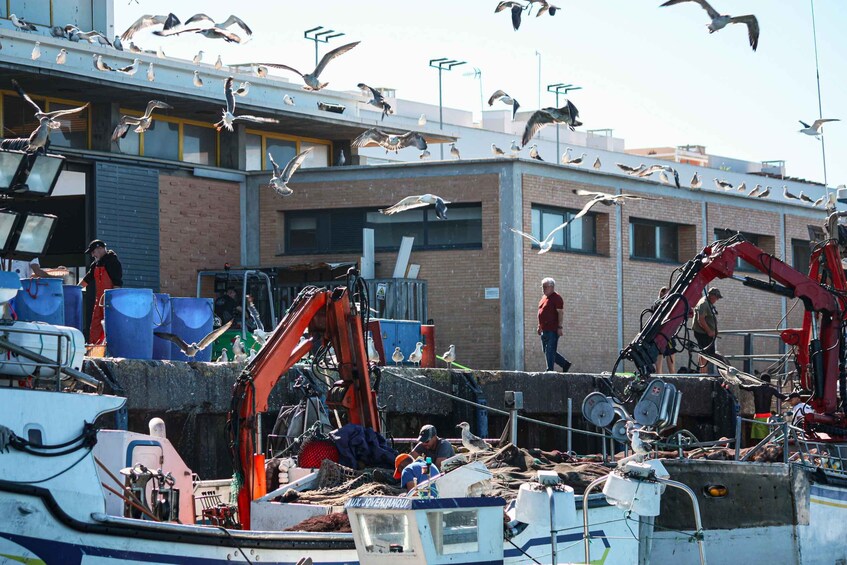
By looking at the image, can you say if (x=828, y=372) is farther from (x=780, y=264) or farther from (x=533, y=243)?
(x=533, y=243)

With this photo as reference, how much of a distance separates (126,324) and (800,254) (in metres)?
25.4

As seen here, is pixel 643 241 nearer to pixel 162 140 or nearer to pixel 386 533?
pixel 162 140

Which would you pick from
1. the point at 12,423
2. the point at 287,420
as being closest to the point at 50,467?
the point at 12,423

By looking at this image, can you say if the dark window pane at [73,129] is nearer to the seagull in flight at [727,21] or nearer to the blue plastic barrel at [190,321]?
the blue plastic barrel at [190,321]

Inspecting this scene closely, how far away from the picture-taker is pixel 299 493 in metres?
14.4

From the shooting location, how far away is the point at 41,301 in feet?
58.7

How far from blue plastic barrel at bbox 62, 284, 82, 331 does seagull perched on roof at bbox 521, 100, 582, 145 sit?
9.60m

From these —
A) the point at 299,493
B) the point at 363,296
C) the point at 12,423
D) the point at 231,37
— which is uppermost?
the point at 231,37

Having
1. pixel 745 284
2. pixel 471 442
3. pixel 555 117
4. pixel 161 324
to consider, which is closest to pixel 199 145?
pixel 555 117

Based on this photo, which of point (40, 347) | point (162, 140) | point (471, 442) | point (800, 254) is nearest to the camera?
point (40, 347)

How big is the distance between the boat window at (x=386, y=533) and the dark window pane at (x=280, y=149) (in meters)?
23.4

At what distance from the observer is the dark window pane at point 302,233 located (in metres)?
32.3

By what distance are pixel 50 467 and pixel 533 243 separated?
66.4ft

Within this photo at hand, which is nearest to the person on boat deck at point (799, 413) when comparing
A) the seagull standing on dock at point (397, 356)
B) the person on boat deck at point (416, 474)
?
the seagull standing on dock at point (397, 356)
